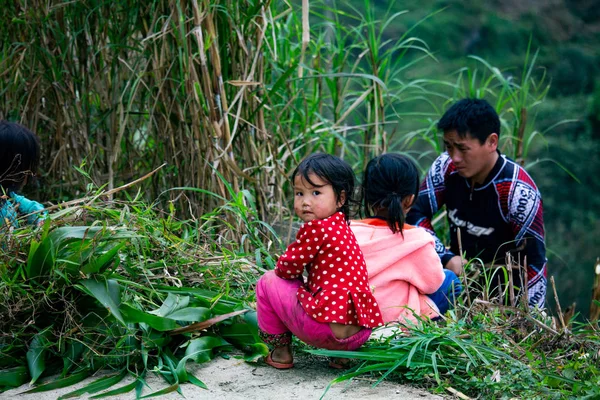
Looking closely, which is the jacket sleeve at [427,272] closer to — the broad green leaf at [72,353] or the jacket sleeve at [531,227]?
the jacket sleeve at [531,227]

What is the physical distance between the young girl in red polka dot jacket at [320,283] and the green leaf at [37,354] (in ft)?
2.14

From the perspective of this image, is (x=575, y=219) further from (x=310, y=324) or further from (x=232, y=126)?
(x=310, y=324)

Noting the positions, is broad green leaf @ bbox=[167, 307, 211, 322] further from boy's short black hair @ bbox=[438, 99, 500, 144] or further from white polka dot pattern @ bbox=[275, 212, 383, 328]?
boy's short black hair @ bbox=[438, 99, 500, 144]

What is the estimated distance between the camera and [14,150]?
2.85 metres

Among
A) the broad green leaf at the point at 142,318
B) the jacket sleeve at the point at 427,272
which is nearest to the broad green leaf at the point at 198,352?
the broad green leaf at the point at 142,318

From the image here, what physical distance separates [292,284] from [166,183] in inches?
55.3

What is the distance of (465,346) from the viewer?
2.16 m

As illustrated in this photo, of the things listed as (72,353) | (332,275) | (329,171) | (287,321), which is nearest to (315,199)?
(329,171)

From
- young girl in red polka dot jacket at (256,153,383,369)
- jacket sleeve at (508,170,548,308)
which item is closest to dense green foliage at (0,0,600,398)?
young girl in red polka dot jacket at (256,153,383,369)

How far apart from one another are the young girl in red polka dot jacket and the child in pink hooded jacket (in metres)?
0.37

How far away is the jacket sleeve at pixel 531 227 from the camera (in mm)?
3303

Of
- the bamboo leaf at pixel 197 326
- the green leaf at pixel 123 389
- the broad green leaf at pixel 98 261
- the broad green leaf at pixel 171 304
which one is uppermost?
the broad green leaf at pixel 98 261

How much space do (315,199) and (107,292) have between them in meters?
0.68

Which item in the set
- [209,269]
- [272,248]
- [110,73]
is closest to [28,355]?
[209,269]
